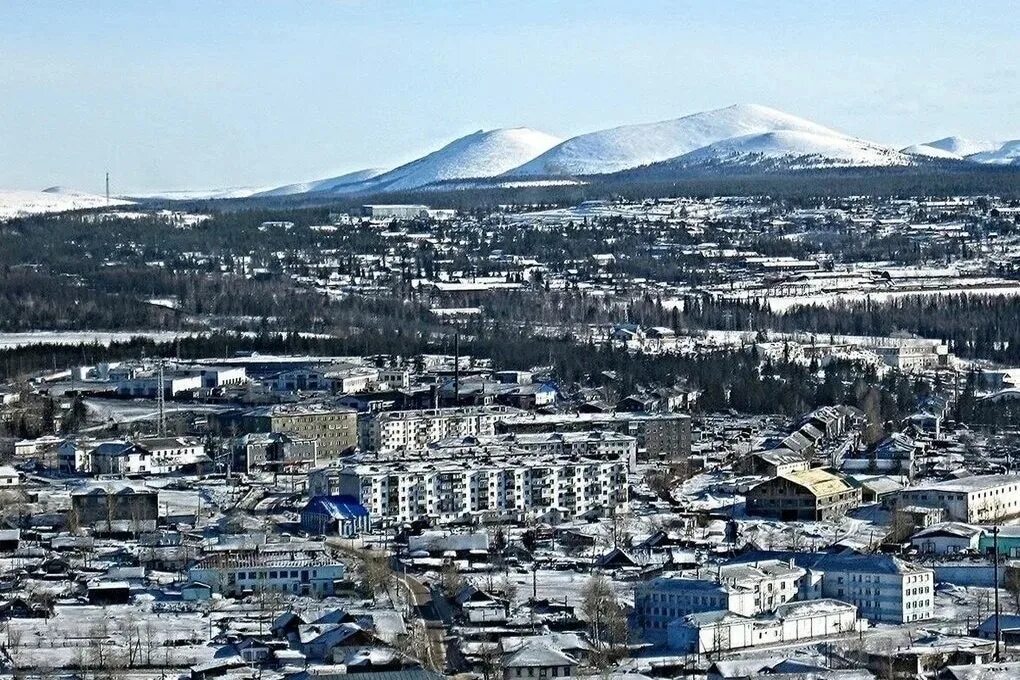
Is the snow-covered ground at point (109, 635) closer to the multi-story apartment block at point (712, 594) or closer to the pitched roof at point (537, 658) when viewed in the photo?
the pitched roof at point (537, 658)

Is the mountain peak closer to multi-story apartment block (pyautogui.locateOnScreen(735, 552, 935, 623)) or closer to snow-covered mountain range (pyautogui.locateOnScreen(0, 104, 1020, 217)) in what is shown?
snow-covered mountain range (pyautogui.locateOnScreen(0, 104, 1020, 217))

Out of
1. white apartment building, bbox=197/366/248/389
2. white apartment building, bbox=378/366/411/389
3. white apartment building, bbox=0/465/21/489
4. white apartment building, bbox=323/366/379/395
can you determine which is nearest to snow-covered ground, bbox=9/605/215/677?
white apartment building, bbox=0/465/21/489

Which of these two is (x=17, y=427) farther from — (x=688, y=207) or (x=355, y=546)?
(x=688, y=207)

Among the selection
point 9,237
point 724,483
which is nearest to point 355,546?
point 724,483

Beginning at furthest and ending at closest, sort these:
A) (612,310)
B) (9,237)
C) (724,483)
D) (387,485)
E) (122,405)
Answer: (9,237) → (612,310) → (122,405) → (724,483) → (387,485)

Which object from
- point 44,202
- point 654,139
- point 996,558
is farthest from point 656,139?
point 996,558

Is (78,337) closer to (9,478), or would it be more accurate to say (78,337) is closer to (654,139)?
(9,478)
